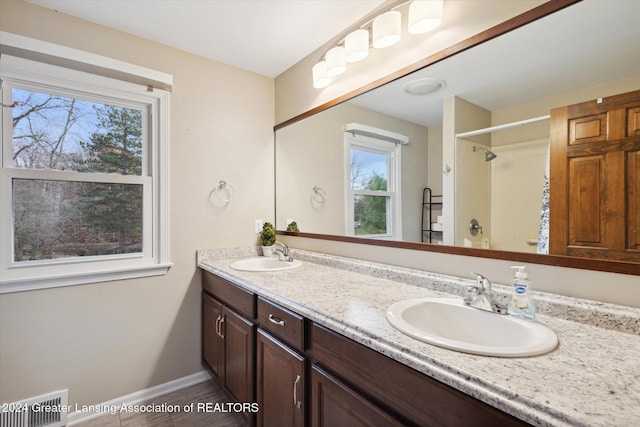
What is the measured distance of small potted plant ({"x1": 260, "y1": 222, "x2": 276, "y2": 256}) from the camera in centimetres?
228

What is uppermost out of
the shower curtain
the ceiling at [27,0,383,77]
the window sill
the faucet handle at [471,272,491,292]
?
the ceiling at [27,0,383,77]

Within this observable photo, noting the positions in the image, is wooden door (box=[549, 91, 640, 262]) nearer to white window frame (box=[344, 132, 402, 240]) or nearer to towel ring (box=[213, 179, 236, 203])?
white window frame (box=[344, 132, 402, 240])

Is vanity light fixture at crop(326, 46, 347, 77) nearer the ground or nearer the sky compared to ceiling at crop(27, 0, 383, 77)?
nearer the ground

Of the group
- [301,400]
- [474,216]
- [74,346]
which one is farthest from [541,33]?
[74,346]

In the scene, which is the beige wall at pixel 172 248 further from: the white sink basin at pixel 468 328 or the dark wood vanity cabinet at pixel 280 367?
the white sink basin at pixel 468 328

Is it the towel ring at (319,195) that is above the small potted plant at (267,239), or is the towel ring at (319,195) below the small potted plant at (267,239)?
above

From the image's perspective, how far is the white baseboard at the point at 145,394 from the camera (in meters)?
1.67

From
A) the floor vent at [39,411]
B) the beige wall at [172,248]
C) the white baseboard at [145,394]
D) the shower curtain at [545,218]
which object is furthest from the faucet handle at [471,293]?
the floor vent at [39,411]

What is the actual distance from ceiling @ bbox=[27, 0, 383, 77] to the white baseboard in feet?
7.49

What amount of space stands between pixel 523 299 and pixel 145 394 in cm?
221

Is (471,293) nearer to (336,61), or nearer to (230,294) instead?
(230,294)

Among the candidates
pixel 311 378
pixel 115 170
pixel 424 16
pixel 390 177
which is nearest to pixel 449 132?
pixel 390 177

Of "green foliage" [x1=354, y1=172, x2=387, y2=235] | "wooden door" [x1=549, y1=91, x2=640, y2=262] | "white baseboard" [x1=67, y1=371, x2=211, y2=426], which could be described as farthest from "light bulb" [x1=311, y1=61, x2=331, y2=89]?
"white baseboard" [x1=67, y1=371, x2=211, y2=426]

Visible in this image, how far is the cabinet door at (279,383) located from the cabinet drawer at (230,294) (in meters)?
0.14
